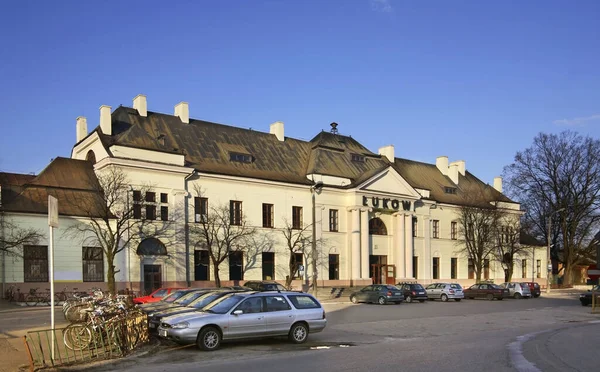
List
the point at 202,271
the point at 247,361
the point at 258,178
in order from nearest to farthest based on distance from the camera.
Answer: the point at 247,361
the point at 202,271
the point at 258,178

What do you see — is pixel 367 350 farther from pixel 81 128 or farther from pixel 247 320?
pixel 81 128

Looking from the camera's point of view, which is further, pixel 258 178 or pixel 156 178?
pixel 258 178

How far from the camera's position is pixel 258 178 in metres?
47.1

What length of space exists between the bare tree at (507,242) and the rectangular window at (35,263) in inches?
1748

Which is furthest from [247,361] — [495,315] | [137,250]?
[137,250]

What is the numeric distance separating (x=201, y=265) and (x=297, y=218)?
10.1m

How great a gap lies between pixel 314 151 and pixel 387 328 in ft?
111

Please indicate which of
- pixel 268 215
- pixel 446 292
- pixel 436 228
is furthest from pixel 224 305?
pixel 436 228

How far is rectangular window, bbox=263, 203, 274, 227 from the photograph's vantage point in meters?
47.8

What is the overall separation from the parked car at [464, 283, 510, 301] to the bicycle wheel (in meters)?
38.5

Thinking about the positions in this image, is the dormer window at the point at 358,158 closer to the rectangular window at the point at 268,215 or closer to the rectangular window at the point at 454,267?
the rectangular window at the point at 268,215

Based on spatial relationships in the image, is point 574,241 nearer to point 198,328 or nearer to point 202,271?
point 202,271

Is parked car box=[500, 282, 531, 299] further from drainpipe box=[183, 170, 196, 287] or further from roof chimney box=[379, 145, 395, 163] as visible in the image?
drainpipe box=[183, 170, 196, 287]

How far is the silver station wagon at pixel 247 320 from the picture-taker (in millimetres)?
15180
